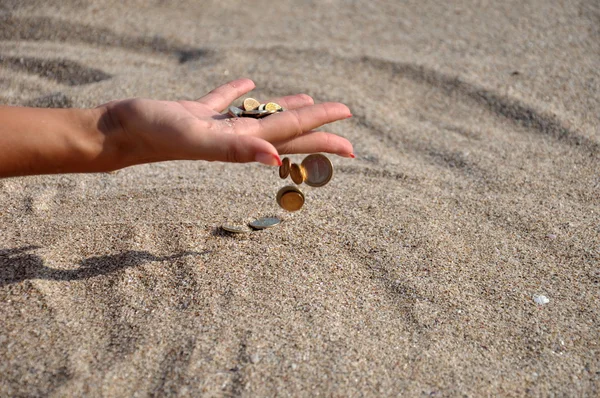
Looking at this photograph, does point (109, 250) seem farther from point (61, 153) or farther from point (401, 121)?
point (401, 121)

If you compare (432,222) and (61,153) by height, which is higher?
(61,153)

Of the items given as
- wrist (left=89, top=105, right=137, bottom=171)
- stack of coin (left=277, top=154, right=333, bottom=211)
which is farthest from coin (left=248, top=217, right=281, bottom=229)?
wrist (left=89, top=105, right=137, bottom=171)

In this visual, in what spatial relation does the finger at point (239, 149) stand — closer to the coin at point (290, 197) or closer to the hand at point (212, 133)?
the hand at point (212, 133)

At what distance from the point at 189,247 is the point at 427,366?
1.06 meters

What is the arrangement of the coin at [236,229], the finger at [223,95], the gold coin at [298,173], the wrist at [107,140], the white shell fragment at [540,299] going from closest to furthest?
the wrist at [107,140] → the gold coin at [298,173] → the white shell fragment at [540,299] → the finger at [223,95] → the coin at [236,229]

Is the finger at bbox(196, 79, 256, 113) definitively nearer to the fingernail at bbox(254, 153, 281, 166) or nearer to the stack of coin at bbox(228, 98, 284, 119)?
the stack of coin at bbox(228, 98, 284, 119)

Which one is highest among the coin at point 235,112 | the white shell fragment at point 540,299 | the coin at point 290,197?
the coin at point 235,112

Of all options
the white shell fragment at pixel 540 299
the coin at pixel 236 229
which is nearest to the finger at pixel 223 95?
the coin at pixel 236 229

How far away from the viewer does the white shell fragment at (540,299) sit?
242 centimetres

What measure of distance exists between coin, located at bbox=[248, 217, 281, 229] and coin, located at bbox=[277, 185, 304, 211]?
0.44m

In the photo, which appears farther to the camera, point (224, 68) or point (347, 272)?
point (224, 68)

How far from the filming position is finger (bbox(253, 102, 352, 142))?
87.4 inches

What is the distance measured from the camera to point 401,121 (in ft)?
12.9

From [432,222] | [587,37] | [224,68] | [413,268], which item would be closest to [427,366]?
[413,268]
